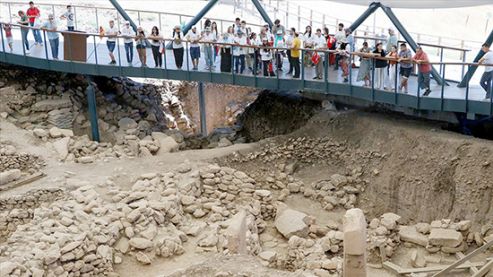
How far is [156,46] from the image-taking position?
19.3m

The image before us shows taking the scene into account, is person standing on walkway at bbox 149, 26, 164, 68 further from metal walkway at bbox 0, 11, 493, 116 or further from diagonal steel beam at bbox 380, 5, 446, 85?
diagonal steel beam at bbox 380, 5, 446, 85

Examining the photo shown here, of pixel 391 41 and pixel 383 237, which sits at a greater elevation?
pixel 391 41

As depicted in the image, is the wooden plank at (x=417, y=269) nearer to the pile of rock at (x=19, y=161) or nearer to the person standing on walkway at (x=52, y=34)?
the pile of rock at (x=19, y=161)

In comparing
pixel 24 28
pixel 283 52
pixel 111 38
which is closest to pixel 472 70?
pixel 283 52

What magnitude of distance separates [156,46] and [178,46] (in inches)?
24.9

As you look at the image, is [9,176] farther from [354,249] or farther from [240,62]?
[354,249]

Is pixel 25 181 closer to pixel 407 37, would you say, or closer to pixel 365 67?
pixel 365 67

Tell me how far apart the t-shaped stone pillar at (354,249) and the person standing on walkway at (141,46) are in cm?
876

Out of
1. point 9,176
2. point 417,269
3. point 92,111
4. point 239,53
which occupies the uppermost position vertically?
point 239,53

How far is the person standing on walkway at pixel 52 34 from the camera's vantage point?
20.0m

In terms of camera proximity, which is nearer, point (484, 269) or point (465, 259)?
point (484, 269)

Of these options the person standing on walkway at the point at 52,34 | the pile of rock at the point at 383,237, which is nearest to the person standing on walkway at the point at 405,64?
the pile of rock at the point at 383,237

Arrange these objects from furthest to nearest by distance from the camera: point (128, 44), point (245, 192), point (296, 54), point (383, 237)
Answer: point (128, 44) < point (296, 54) < point (245, 192) < point (383, 237)

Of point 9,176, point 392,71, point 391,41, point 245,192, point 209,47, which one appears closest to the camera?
point 9,176
